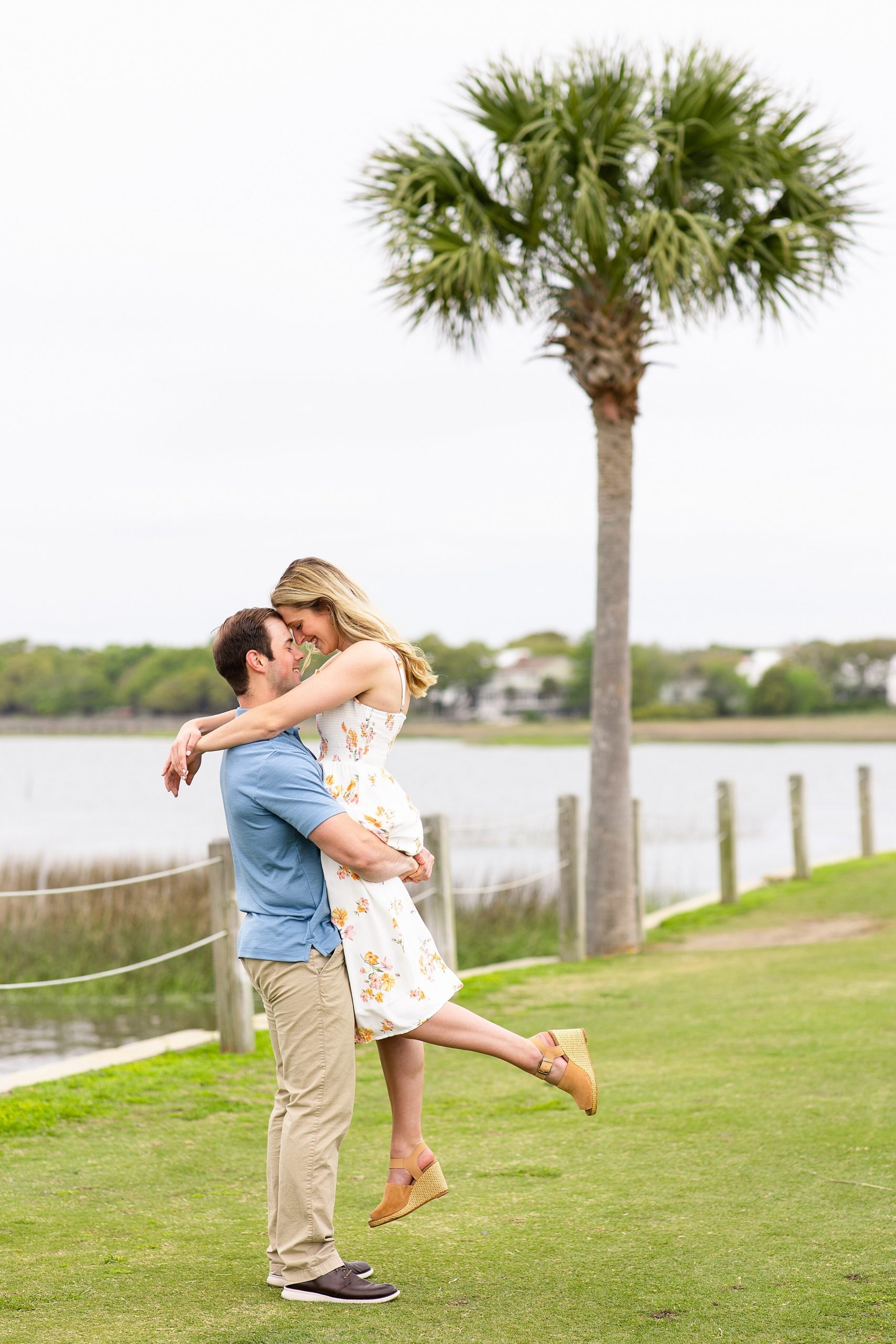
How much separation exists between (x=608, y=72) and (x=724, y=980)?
21.2 feet

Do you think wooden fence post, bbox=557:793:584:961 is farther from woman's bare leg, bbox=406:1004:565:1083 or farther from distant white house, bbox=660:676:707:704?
distant white house, bbox=660:676:707:704

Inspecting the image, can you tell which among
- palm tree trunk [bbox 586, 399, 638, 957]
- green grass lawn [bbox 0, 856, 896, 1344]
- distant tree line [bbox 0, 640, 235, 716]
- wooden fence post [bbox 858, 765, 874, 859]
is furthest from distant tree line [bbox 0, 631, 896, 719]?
green grass lawn [bbox 0, 856, 896, 1344]

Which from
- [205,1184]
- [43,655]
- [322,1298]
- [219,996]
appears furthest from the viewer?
[43,655]

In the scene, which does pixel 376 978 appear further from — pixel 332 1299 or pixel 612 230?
pixel 612 230

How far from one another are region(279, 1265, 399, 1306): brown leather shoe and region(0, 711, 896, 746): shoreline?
143 feet

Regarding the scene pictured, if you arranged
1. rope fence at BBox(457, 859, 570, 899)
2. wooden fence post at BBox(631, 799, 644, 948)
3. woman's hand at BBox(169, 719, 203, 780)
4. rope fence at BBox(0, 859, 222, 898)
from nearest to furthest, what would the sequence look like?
woman's hand at BBox(169, 719, 203, 780) → rope fence at BBox(0, 859, 222, 898) → rope fence at BBox(457, 859, 570, 899) → wooden fence post at BBox(631, 799, 644, 948)

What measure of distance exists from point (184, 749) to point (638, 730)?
59.5 m

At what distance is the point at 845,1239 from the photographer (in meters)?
3.50

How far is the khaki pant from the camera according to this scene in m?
3.15

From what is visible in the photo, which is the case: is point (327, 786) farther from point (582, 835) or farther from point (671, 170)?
point (671, 170)

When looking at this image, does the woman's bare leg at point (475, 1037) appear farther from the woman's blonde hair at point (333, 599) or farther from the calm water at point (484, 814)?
the calm water at point (484, 814)

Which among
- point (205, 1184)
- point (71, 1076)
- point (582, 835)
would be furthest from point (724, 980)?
point (205, 1184)

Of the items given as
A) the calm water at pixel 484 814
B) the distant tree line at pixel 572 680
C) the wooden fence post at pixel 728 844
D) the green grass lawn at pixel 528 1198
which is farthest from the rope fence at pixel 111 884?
the distant tree line at pixel 572 680

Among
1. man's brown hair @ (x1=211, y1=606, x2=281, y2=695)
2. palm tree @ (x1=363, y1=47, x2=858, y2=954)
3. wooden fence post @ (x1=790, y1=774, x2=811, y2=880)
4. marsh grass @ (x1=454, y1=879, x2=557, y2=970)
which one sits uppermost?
palm tree @ (x1=363, y1=47, x2=858, y2=954)
